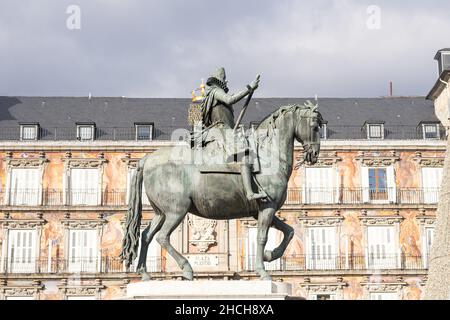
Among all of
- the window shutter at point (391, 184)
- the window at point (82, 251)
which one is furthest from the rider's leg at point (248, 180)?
the window shutter at point (391, 184)

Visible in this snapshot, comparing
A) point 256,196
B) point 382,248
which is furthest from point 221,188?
point 382,248

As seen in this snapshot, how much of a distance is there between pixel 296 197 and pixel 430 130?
27.0 feet

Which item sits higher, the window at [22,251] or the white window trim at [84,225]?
the white window trim at [84,225]

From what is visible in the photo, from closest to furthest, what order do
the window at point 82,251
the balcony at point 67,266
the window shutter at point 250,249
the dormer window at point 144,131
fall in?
the balcony at point 67,266, the window shutter at point 250,249, the window at point 82,251, the dormer window at point 144,131

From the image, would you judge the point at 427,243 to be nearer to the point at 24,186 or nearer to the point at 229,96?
the point at 24,186

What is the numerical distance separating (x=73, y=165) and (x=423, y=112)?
768 inches

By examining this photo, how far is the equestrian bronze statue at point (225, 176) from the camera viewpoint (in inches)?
415

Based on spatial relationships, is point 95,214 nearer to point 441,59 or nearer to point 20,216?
point 20,216

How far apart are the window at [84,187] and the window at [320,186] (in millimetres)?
10885

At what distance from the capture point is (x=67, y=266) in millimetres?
41500

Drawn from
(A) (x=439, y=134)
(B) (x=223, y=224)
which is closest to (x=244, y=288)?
(B) (x=223, y=224)

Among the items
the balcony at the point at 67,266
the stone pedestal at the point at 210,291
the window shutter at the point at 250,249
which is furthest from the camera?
the window shutter at the point at 250,249

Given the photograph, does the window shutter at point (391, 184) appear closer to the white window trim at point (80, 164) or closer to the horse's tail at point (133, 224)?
the white window trim at point (80, 164)

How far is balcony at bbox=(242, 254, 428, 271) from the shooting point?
4162cm
